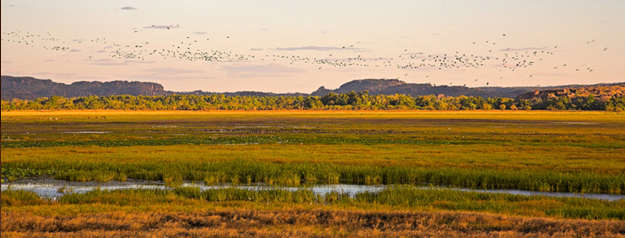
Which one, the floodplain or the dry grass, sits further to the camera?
the floodplain

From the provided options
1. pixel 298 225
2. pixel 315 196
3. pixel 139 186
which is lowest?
pixel 139 186

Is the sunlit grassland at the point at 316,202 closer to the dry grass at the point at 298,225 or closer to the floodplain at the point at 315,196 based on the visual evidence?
the floodplain at the point at 315,196

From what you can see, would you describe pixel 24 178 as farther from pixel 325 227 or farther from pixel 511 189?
pixel 511 189

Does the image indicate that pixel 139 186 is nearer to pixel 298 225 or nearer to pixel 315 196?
pixel 315 196

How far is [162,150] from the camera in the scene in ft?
129

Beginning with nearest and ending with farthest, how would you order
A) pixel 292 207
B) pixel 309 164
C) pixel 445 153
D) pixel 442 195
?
pixel 292 207 < pixel 442 195 < pixel 309 164 < pixel 445 153

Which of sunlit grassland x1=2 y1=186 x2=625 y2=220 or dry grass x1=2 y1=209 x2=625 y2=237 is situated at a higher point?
dry grass x1=2 y1=209 x2=625 y2=237

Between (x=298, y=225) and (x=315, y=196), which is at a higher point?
(x=298, y=225)

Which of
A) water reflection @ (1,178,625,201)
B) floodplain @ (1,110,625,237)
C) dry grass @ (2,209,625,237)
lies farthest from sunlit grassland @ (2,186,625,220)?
water reflection @ (1,178,625,201)

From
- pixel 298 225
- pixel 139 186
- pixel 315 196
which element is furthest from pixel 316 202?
pixel 139 186

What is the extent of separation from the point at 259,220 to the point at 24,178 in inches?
622

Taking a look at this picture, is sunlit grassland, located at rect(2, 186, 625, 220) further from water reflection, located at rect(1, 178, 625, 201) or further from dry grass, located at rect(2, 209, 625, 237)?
water reflection, located at rect(1, 178, 625, 201)

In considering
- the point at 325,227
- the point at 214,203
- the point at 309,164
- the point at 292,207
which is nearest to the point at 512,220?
the point at 325,227

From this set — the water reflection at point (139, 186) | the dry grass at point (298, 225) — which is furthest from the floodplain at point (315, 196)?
the water reflection at point (139, 186)
